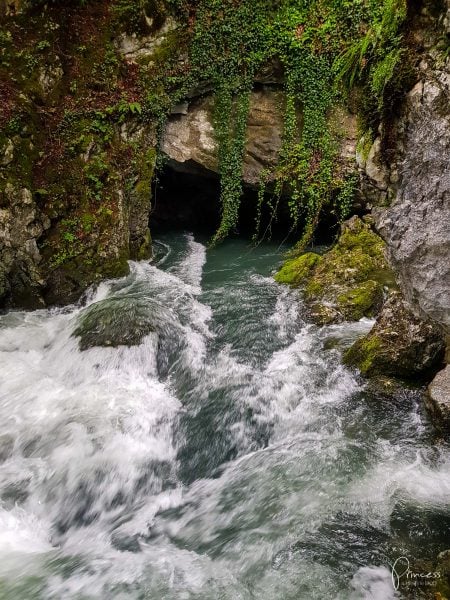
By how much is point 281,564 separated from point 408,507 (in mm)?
1321

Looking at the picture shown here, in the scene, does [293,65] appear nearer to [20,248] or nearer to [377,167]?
[377,167]

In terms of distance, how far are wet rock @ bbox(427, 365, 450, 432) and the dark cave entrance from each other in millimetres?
7076

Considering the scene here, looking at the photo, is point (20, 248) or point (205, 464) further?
point (20, 248)

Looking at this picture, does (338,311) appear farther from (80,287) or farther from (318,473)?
(80,287)

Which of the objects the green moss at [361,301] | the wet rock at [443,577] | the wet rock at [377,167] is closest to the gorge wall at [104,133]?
the wet rock at [377,167]

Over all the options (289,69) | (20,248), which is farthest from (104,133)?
(289,69)

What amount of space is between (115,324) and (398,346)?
4.19 m

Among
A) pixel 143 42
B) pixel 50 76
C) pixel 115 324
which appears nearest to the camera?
pixel 115 324

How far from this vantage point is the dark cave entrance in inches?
483

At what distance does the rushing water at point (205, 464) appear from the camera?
376cm

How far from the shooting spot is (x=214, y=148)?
11.2 m

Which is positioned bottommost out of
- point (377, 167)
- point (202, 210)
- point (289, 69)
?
point (202, 210)

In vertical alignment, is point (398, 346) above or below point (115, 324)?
above

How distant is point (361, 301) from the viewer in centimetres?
782
